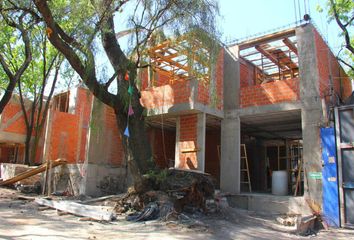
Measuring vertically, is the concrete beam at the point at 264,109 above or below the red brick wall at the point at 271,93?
below

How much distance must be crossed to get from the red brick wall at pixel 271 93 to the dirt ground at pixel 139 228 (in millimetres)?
3732

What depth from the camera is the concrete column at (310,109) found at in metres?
9.62

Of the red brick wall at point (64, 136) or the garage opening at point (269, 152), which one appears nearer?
the garage opening at point (269, 152)

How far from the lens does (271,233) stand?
7.89 m

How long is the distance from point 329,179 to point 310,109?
2051 mm

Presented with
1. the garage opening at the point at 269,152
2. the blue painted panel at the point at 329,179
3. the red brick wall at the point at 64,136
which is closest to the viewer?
the blue painted panel at the point at 329,179

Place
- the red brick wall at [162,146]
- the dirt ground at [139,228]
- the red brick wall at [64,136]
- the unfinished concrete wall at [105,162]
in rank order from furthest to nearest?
the red brick wall at [64,136] → the red brick wall at [162,146] → the unfinished concrete wall at [105,162] → the dirt ground at [139,228]

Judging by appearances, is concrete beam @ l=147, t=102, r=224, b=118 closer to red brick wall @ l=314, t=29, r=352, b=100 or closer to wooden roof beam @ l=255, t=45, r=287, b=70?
wooden roof beam @ l=255, t=45, r=287, b=70

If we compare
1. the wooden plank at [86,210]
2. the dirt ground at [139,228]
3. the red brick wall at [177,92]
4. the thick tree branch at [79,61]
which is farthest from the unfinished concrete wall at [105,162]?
the dirt ground at [139,228]

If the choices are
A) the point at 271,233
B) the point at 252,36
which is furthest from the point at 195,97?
the point at 271,233

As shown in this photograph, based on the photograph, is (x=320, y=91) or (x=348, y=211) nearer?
(x=348, y=211)

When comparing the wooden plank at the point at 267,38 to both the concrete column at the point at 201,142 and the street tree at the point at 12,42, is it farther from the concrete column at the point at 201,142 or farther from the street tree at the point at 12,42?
the street tree at the point at 12,42

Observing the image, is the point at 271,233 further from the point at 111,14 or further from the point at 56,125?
the point at 56,125

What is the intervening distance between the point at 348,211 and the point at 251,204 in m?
2.71
